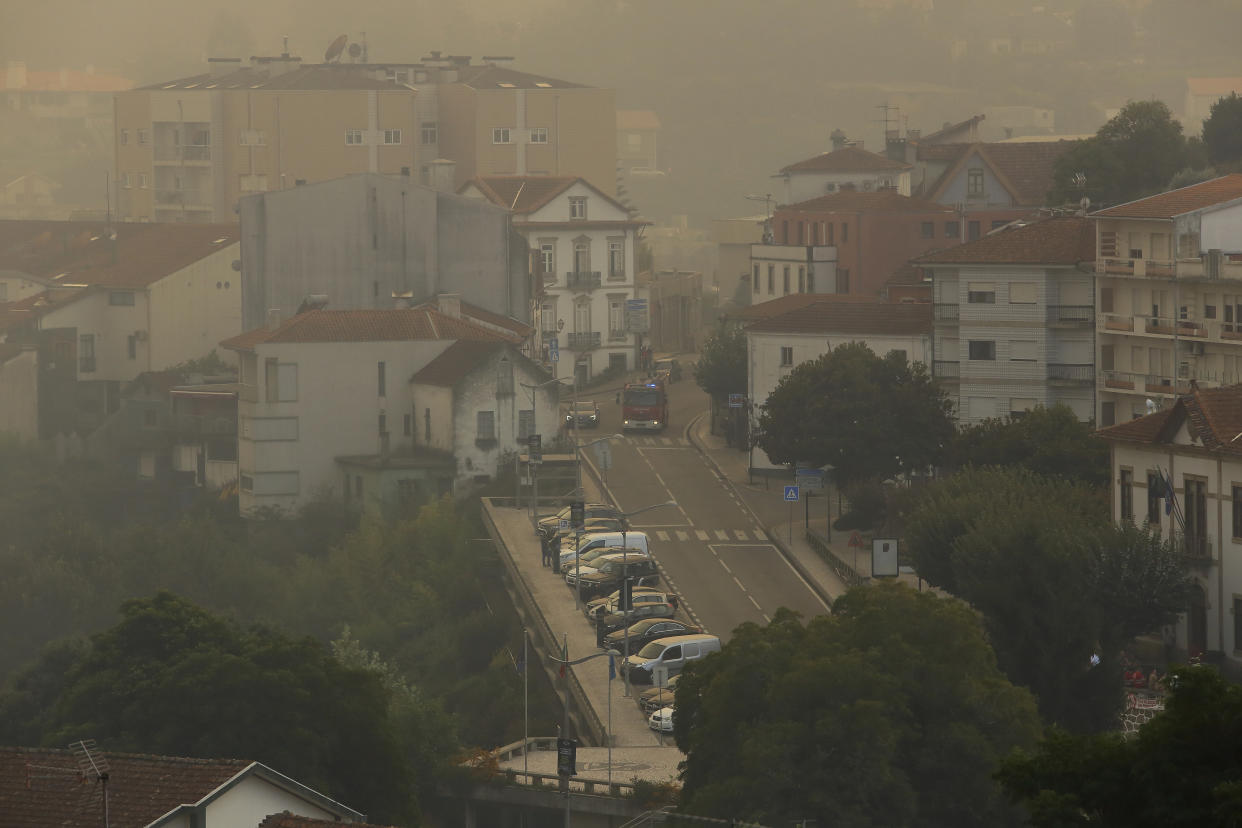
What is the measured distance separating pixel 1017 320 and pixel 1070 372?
2550mm

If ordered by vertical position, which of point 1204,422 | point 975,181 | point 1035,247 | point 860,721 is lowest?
point 860,721

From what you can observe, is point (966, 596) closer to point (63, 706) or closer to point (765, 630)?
point (765, 630)

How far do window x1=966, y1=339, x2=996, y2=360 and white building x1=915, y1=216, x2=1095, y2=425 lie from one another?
0.03m

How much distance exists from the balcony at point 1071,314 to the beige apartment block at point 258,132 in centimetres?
6264

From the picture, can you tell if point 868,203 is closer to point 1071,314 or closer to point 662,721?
point 1071,314

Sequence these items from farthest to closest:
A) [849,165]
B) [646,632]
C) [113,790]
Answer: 1. [849,165]
2. [646,632]
3. [113,790]

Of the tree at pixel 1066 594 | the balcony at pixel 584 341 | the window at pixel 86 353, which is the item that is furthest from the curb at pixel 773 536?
the window at pixel 86 353

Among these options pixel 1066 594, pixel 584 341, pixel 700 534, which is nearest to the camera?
pixel 1066 594

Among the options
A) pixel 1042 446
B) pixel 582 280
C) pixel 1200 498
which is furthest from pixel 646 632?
pixel 582 280

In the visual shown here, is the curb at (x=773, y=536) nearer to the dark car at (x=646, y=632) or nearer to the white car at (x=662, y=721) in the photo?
the dark car at (x=646, y=632)

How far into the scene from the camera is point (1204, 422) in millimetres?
58000

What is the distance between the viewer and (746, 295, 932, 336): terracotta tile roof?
3349 inches

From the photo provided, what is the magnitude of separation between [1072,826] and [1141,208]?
56600mm

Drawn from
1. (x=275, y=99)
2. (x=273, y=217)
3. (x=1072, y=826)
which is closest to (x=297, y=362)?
(x=273, y=217)
